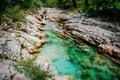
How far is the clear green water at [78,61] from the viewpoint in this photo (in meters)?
11.6

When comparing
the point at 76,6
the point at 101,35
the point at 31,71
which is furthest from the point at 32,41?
the point at 76,6

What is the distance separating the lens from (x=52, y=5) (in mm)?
51375

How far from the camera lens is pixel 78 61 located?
1352 cm

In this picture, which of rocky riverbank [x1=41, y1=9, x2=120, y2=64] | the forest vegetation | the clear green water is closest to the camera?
the clear green water

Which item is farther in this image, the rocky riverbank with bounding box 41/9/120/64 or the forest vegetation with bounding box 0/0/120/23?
the forest vegetation with bounding box 0/0/120/23

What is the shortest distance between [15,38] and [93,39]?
23.2 feet

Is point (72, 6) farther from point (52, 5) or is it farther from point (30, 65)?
point (30, 65)

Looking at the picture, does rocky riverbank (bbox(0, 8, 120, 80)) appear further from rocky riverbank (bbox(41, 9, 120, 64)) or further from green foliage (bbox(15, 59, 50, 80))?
green foliage (bbox(15, 59, 50, 80))

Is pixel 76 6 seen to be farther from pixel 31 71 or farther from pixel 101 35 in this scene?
pixel 31 71

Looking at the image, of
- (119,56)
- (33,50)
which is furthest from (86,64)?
(33,50)

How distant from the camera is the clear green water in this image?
38.1 ft

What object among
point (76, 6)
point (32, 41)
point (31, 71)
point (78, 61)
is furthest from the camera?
point (76, 6)

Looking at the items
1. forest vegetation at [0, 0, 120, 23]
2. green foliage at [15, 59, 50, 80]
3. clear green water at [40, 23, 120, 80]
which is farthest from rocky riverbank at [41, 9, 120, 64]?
green foliage at [15, 59, 50, 80]

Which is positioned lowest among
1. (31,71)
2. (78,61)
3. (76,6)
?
(78,61)
